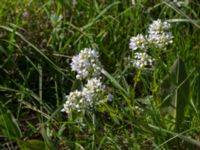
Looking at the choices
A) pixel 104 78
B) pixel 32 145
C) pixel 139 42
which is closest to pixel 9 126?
pixel 32 145

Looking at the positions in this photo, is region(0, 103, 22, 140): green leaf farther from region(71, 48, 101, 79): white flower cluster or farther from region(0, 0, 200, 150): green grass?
region(71, 48, 101, 79): white flower cluster

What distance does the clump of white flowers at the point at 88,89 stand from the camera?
153cm

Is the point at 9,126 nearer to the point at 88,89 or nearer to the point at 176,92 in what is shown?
the point at 88,89

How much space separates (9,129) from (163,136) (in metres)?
0.55

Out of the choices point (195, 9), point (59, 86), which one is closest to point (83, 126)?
point (59, 86)

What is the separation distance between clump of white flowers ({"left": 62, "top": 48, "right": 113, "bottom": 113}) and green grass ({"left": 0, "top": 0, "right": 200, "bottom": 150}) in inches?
3.1

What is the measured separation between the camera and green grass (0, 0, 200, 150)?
1.69m

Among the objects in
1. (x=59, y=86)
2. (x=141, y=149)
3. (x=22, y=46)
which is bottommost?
(x=141, y=149)

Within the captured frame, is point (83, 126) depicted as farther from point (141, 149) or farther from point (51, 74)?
point (51, 74)

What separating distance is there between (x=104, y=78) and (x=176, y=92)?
0.39m

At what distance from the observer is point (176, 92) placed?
1.72 meters

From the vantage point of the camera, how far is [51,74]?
224cm

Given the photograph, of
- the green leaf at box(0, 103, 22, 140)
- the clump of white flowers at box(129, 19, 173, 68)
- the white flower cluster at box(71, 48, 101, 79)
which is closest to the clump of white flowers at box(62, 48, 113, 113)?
the white flower cluster at box(71, 48, 101, 79)

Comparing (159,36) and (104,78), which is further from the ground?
(159,36)
